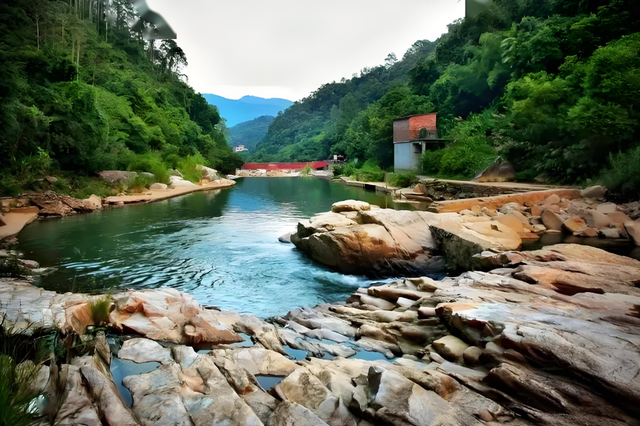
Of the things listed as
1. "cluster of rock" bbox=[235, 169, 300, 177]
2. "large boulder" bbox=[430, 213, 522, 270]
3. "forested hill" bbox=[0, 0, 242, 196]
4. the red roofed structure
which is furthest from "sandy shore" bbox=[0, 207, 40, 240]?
the red roofed structure

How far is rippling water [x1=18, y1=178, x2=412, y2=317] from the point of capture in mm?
8062

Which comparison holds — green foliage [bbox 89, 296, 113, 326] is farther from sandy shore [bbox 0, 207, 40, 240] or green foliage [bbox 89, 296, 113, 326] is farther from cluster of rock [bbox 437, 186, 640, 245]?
cluster of rock [bbox 437, 186, 640, 245]

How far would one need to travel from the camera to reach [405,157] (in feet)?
111

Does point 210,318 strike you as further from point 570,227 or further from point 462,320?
point 570,227

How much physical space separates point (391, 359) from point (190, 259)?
6990 mm

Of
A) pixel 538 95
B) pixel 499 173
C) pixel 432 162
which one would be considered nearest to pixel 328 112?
pixel 432 162

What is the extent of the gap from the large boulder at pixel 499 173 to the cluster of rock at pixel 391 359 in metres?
14.5

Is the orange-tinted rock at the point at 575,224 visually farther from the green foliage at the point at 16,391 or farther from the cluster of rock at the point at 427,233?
A: the green foliage at the point at 16,391

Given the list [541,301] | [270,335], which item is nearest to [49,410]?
[270,335]

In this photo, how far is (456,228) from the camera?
10039 millimetres

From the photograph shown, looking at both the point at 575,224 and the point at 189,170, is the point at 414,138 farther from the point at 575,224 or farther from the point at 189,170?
the point at 575,224

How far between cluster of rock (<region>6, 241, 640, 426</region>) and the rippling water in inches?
68.3

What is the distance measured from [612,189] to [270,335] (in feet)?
44.8

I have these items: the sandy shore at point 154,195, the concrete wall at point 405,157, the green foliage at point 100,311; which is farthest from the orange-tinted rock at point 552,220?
the concrete wall at point 405,157
